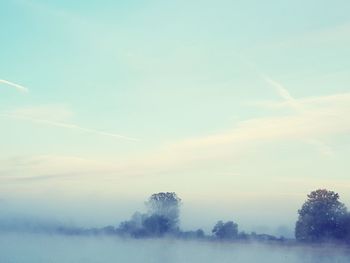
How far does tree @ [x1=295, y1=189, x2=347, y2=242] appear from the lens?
7462 cm

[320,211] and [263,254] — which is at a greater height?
[320,211]

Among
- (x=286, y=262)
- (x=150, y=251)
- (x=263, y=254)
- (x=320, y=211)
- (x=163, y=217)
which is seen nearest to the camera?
(x=286, y=262)

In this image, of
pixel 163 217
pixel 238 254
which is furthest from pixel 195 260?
pixel 163 217

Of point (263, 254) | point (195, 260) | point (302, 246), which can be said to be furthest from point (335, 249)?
point (195, 260)

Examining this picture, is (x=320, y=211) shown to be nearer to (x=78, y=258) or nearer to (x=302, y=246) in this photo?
(x=302, y=246)

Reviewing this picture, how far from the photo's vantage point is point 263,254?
216 feet

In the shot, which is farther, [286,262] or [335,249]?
[335,249]

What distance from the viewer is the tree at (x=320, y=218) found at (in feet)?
245

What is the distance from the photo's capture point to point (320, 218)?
3029 inches

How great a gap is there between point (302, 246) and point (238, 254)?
9645 millimetres

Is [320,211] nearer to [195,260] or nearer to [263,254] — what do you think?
[263,254]

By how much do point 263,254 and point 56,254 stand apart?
77.7 feet

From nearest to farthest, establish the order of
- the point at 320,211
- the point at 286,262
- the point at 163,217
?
the point at 286,262, the point at 320,211, the point at 163,217

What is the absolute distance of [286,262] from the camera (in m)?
61.6
